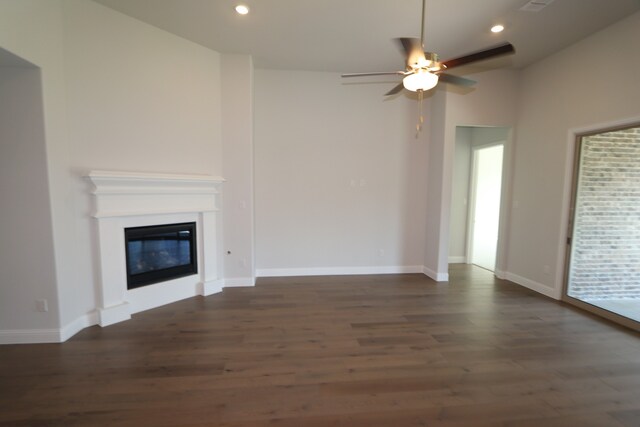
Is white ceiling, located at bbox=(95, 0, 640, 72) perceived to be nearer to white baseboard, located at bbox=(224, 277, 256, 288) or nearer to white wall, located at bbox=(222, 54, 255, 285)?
white wall, located at bbox=(222, 54, 255, 285)

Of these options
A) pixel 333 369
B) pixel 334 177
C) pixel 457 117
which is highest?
pixel 457 117

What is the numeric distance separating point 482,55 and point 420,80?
18.5 inches

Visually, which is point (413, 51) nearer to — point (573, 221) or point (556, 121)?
point (556, 121)

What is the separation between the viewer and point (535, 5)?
2.81 metres

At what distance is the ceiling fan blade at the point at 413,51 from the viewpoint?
2107mm

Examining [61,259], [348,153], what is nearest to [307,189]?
[348,153]

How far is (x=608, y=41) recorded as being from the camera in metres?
3.25

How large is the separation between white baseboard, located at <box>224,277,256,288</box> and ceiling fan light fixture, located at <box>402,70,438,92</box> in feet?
11.1

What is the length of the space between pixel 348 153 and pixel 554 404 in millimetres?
3800

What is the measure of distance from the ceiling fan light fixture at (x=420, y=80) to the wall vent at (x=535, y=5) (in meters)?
1.56

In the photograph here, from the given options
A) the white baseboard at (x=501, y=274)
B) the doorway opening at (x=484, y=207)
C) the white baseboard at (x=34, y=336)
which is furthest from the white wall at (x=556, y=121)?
the white baseboard at (x=34, y=336)

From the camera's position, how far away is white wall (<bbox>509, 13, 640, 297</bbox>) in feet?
10.4

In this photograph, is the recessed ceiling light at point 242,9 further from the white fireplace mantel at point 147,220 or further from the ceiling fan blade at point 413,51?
the white fireplace mantel at point 147,220

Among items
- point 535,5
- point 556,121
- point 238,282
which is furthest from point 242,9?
point 556,121
